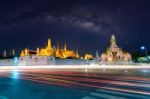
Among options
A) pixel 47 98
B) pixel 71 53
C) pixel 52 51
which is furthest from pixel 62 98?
pixel 71 53

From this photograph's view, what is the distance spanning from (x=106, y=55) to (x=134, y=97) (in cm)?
14527

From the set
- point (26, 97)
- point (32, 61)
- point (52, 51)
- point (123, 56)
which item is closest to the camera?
point (26, 97)

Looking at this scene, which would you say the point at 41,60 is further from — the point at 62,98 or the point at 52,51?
the point at 62,98

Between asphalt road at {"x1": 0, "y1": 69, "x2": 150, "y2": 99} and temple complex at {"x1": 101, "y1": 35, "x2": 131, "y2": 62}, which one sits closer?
asphalt road at {"x1": 0, "y1": 69, "x2": 150, "y2": 99}

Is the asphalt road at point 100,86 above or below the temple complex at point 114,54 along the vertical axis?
below

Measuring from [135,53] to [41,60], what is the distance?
9390 centimetres

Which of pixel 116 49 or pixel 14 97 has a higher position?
pixel 116 49

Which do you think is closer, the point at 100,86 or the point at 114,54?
the point at 100,86

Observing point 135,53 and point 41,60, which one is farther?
point 135,53

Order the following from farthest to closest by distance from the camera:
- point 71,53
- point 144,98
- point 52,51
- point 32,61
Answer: point 71,53
point 52,51
point 32,61
point 144,98

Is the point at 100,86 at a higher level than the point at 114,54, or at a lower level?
lower

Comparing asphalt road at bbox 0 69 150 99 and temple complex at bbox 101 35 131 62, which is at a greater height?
temple complex at bbox 101 35 131 62

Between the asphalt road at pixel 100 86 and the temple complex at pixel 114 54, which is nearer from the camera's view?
the asphalt road at pixel 100 86

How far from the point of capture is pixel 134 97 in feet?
35.2
